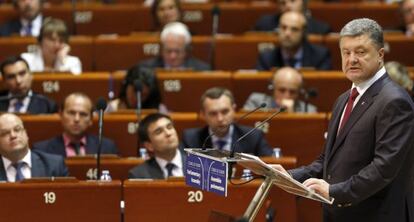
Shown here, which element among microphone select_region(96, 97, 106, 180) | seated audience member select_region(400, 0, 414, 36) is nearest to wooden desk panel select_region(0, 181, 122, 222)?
microphone select_region(96, 97, 106, 180)

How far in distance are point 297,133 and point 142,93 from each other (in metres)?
0.94

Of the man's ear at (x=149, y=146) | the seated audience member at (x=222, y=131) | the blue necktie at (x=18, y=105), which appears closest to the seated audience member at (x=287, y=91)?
the seated audience member at (x=222, y=131)

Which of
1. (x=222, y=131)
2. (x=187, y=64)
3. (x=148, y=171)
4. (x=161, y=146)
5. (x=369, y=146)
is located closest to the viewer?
(x=369, y=146)

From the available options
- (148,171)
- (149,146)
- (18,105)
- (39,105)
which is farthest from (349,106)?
(18,105)

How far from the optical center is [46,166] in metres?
4.71

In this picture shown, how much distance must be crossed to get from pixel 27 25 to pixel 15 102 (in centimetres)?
123

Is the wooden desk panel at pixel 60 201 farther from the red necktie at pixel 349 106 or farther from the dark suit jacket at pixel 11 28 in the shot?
the dark suit jacket at pixel 11 28

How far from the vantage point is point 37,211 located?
4.07m

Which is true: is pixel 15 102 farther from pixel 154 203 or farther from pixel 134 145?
pixel 154 203

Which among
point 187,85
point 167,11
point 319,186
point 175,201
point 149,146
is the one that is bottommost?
point 175,201

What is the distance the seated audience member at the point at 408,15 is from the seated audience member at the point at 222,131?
1.71 meters

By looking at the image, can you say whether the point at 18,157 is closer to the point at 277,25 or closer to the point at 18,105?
the point at 18,105

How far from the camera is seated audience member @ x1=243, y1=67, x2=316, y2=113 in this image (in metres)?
5.50

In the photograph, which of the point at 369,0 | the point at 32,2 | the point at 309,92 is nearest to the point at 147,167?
the point at 309,92
